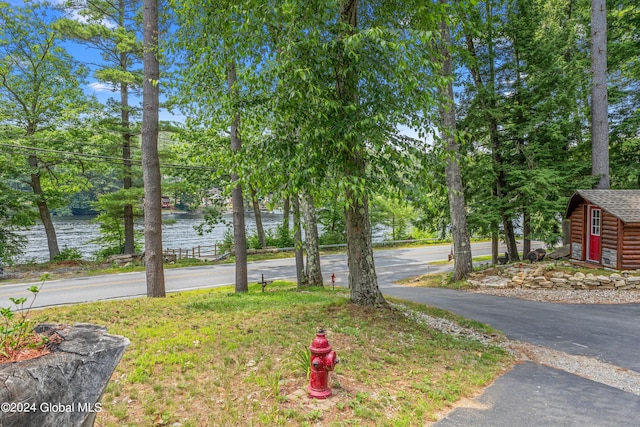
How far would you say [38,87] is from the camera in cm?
1675

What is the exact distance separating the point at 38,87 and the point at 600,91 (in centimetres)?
2388

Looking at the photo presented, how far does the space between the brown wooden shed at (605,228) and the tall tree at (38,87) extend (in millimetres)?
20687

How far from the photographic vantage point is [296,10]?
5.00 metres

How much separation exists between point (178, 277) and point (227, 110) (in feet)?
36.0

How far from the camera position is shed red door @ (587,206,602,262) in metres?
12.3

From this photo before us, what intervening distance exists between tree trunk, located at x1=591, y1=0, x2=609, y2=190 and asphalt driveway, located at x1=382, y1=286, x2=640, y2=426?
7.08 m

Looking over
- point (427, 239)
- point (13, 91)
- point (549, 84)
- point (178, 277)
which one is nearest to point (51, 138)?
point (13, 91)

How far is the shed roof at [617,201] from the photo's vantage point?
11.2 m

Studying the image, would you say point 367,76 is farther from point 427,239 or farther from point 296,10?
point 427,239

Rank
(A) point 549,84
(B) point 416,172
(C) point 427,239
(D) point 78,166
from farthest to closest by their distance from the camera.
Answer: (C) point 427,239, (D) point 78,166, (A) point 549,84, (B) point 416,172

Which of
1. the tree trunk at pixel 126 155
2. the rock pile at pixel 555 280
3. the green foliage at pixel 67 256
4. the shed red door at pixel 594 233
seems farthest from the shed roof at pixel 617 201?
the green foliage at pixel 67 256

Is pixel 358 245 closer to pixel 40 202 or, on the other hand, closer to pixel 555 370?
pixel 555 370

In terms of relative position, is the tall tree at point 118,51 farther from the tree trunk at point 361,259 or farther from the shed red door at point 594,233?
the shed red door at point 594,233

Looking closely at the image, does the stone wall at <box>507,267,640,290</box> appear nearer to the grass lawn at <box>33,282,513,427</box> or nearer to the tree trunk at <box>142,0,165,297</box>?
the grass lawn at <box>33,282,513,427</box>
